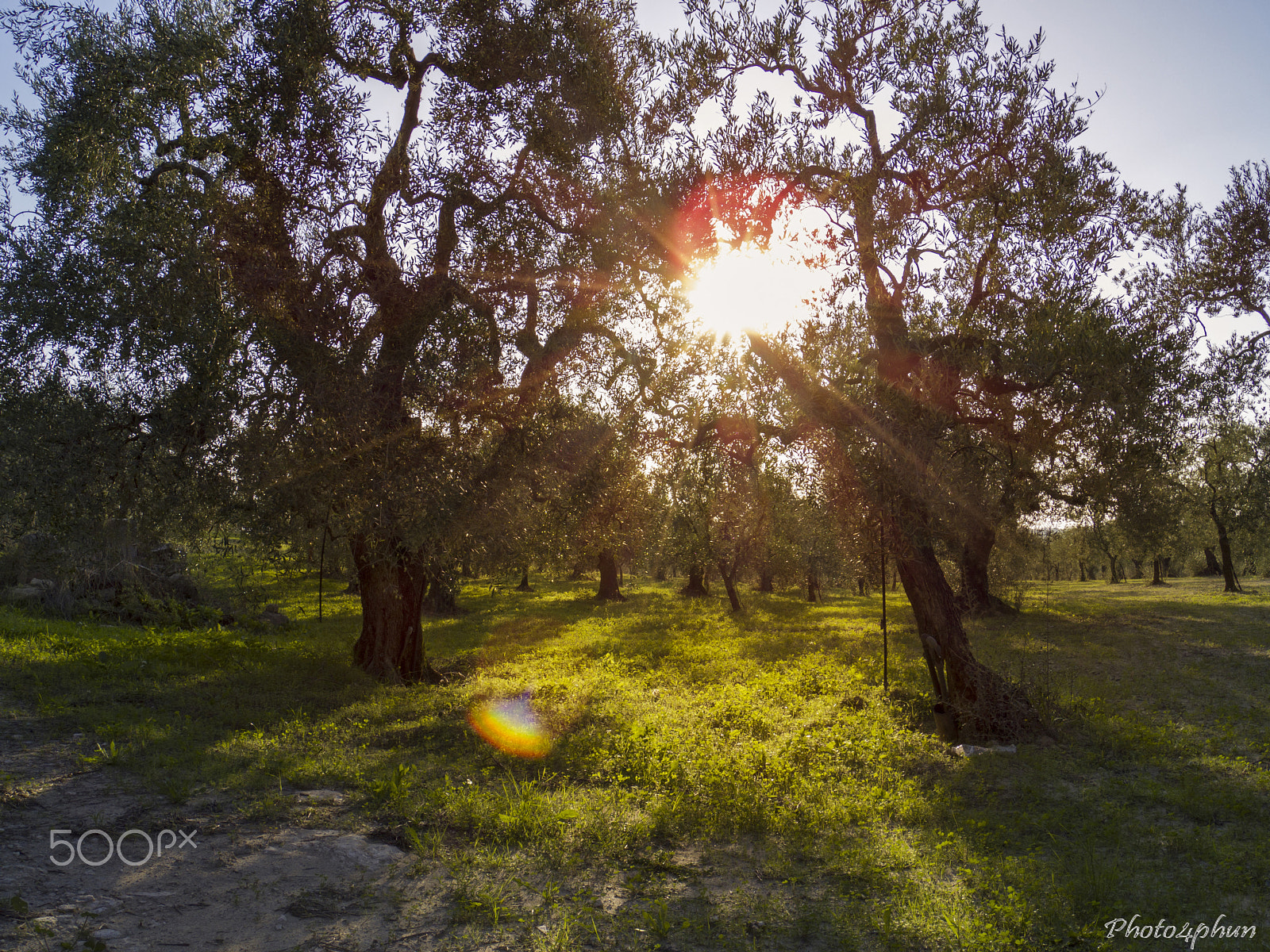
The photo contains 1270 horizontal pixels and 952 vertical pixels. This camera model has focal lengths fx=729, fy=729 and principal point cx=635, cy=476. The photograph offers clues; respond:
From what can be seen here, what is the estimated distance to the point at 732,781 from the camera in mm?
9172

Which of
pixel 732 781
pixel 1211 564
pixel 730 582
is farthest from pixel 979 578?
Result: pixel 1211 564

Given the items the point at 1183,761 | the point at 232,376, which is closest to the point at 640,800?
the point at 1183,761

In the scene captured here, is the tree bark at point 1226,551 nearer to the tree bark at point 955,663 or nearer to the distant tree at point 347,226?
the tree bark at point 955,663

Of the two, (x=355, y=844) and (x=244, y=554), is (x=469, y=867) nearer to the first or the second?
(x=355, y=844)

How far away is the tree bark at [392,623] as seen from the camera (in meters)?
15.8

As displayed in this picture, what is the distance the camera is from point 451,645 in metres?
22.8

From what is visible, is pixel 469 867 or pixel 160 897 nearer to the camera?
pixel 160 897

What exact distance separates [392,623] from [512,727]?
5.37 m

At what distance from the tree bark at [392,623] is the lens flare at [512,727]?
3.26m

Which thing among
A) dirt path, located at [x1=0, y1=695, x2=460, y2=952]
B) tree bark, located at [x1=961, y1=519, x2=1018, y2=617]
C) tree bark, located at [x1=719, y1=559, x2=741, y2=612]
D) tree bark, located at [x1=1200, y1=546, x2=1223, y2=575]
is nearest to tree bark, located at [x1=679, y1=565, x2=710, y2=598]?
tree bark, located at [x1=719, y1=559, x2=741, y2=612]

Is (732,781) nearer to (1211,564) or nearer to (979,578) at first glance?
(979,578)

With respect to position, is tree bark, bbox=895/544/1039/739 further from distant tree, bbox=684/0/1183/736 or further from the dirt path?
the dirt path

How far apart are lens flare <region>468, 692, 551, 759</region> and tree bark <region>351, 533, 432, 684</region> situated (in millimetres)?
3263

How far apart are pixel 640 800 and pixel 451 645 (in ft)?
50.4
